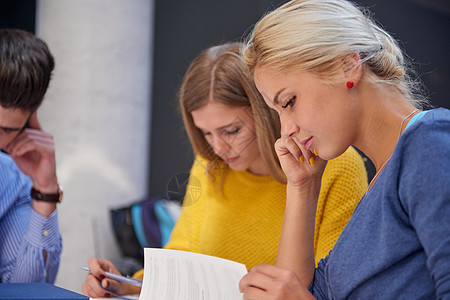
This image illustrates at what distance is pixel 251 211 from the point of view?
1.57 metres

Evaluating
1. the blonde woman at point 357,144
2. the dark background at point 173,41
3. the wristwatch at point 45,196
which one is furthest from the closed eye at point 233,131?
the dark background at point 173,41

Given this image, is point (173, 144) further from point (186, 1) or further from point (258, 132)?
point (258, 132)

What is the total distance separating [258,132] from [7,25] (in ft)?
9.10

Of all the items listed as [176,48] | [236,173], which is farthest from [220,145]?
[176,48]

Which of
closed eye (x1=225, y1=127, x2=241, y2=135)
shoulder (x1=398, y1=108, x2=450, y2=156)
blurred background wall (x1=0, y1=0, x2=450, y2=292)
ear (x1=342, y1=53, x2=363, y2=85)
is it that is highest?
ear (x1=342, y1=53, x2=363, y2=85)

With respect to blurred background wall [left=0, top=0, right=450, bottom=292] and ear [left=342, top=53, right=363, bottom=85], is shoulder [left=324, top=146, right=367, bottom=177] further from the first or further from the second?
blurred background wall [left=0, top=0, right=450, bottom=292]

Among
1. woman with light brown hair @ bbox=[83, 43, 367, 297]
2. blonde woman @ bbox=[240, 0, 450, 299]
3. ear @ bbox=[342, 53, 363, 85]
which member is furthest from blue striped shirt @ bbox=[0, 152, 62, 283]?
ear @ bbox=[342, 53, 363, 85]

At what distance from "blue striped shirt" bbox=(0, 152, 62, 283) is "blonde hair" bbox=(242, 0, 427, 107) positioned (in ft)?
2.91

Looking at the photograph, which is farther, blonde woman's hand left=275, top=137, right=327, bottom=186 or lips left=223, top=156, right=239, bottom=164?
lips left=223, top=156, right=239, bottom=164

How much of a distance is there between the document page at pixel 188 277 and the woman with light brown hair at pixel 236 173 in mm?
303

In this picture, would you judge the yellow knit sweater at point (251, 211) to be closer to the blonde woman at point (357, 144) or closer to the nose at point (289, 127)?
the blonde woman at point (357, 144)

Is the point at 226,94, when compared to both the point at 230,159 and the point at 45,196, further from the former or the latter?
the point at 45,196

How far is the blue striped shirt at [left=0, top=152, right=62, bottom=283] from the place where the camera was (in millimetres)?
1512

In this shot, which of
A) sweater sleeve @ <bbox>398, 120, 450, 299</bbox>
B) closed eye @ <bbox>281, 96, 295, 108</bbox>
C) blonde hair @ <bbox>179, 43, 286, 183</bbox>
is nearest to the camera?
sweater sleeve @ <bbox>398, 120, 450, 299</bbox>
